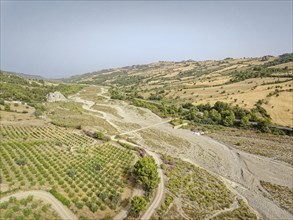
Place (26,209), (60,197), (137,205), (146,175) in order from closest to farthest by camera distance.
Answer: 1. (26,209)
2. (137,205)
3. (60,197)
4. (146,175)

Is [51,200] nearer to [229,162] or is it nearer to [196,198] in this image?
[196,198]

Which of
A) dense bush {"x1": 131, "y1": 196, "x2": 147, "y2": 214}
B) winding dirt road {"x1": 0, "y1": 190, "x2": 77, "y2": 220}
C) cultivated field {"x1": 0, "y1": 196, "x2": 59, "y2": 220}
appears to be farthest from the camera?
dense bush {"x1": 131, "y1": 196, "x2": 147, "y2": 214}

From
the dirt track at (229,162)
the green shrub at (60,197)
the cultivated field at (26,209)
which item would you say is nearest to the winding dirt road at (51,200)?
the green shrub at (60,197)

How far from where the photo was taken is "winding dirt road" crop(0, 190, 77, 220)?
25516mm

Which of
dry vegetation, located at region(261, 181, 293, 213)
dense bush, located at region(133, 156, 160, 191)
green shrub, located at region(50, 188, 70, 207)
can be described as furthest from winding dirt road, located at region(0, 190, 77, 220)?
dry vegetation, located at region(261, 181, 293, 213)

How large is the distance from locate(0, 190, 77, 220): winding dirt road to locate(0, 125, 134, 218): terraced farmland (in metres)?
0.63

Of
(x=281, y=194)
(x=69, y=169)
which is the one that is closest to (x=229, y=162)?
(x=281, y=194)

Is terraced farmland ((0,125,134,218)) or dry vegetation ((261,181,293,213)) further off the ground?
terraced farmland ((0,125,134,218))

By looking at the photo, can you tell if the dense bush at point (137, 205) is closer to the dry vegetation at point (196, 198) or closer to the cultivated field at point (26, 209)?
the dry vegetation at point (196, 198)

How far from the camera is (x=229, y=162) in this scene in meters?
51.6

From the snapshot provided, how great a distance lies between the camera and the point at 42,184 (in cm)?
3009

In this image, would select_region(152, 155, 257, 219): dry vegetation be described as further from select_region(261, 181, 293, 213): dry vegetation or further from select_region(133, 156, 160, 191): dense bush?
select_region(261, 181, 293, 213): dry vegetation

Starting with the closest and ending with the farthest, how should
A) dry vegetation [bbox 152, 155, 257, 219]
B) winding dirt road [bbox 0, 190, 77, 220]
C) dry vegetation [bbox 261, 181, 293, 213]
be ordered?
winding dirt road [bbox 0, 190, 77, 220] → dry vegetation [bbox 152, 155, 257, 219] → dry vegetation [bbox 261, 181, 293, 213]

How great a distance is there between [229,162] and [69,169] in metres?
37.0
